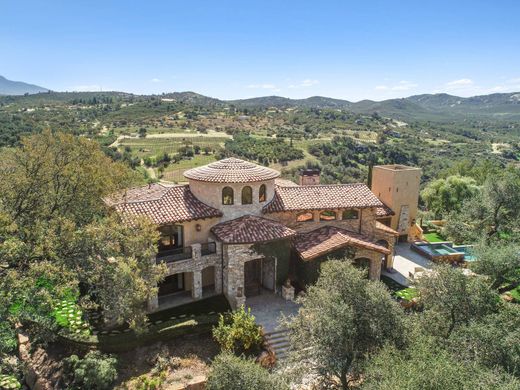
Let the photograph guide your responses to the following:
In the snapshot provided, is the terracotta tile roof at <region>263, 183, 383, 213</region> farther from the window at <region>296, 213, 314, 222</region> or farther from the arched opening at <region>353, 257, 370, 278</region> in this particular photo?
the arched opening at <region>353, 257, 370, 278</region>

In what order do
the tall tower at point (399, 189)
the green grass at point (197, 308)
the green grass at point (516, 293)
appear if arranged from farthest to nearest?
the tall tower at point (399, 189) → the green grass at point (516, 293) → the green grass at point (197, 308)

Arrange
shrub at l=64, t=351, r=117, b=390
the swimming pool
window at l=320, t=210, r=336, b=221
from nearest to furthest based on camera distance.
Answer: shrub at l=64, t=351, r=117, b=390 < window at l=320, t=210, r=336, b=221 < the swimming pool

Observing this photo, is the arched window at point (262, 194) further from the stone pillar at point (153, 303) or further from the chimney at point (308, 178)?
the chimney at point (308, 178)

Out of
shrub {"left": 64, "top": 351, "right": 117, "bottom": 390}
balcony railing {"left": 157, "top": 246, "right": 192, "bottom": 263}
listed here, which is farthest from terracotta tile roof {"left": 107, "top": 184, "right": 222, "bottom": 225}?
shrub {"left": 64, "top": 351, "right": 117, "bottom": 390}

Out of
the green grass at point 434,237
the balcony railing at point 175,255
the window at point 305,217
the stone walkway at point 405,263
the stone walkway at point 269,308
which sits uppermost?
the window at point 305,217

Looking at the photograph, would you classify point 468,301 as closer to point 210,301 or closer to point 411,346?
point 411,346

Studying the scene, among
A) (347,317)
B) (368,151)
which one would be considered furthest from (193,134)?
(347,317)

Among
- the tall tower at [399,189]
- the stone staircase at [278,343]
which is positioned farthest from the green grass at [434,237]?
the stone staircase at [278,343]
